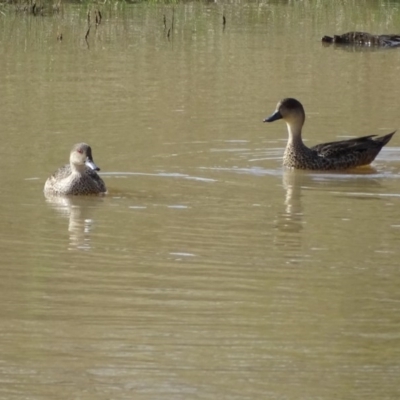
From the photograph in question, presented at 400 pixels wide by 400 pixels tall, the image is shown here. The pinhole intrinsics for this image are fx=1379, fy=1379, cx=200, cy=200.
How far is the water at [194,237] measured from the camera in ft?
18.0

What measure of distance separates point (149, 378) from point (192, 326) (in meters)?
0.80

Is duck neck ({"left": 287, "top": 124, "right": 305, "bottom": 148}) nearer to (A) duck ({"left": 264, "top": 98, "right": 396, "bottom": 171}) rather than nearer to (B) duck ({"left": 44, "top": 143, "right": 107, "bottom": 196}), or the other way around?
(A) duck ({"left": 264, "top": 98, "right": 396, "bottom": 171})

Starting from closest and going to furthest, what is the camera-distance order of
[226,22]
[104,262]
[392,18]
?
[104,262] → [226,22] → [392,18]

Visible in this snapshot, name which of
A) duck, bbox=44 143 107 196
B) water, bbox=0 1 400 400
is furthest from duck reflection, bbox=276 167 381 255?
duck, bbox=44 143 107 196

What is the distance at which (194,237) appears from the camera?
826cm

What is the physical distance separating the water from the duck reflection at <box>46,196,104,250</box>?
0.03 meters

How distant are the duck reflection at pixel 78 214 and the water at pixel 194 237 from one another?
0.09 ft

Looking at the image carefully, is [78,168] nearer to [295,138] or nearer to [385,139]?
[295,138]

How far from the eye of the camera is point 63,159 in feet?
37.9

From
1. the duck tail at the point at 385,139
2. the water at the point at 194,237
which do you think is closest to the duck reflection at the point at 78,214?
the water at the point at 194,237

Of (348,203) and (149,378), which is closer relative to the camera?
(149,378)

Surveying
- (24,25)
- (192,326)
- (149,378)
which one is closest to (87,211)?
(192,326)

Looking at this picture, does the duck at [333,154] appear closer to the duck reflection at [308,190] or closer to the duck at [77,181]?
the duck reflection at [308,190]

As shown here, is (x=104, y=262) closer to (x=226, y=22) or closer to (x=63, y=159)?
(x=63, y=159)
